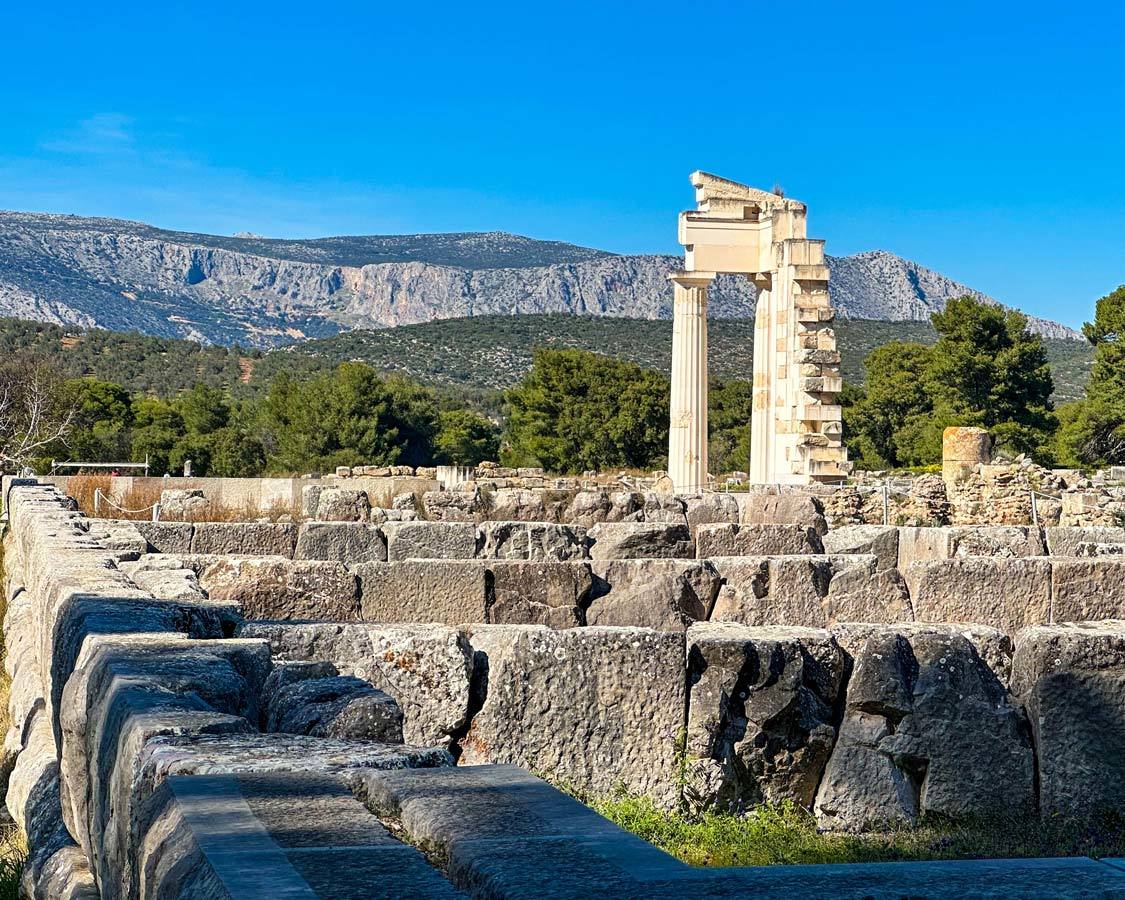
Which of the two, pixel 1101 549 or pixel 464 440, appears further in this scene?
pixel 464 440

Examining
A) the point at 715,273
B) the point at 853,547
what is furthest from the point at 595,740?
the point at 715,273

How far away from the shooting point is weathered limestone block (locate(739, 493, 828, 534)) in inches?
539

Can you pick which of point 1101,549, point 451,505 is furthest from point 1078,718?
point 451,505

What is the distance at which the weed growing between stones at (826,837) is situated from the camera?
18.2ft

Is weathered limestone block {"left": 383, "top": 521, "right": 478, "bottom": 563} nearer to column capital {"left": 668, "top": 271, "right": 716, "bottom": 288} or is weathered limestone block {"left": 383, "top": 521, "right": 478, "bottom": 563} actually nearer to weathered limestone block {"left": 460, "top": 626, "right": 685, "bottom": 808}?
weathered limestone block {"left": 460, "top": 626, "right": 685, "bottom": 808}

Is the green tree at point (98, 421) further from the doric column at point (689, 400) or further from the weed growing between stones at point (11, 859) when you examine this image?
the weed growing between stones at point (11, 859)

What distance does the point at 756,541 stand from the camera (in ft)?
37.6

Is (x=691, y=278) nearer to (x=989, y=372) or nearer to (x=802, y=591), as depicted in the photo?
(x=802, y=591)

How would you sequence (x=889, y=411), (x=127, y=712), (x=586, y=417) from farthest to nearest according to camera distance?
1. (x=889, y=411)
2. (x=586, y=417)
3. (x=127, y=712)

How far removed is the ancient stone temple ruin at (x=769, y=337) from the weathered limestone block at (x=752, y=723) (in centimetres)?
1758

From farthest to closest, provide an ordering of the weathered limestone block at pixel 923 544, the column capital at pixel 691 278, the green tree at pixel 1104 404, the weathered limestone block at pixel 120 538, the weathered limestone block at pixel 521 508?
the green tree at pixel 1104 404
the column capital at pixel 691 278
the weathered limestone block at pixel 521 508
the weathered limestone block at pixel 923 544
the weathered limestone block at pixel 120 538

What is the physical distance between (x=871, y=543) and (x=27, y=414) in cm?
2828

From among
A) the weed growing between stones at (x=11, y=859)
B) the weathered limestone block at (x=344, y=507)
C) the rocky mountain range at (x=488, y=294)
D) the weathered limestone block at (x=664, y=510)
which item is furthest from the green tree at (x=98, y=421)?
the rocky mountain range at (x=488, y=294)

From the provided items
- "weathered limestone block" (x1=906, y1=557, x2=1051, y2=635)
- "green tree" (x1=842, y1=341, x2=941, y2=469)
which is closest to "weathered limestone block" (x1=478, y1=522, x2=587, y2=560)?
"weathered limestone block" (x1=906, y1=557, x2=1051, y2=635)
